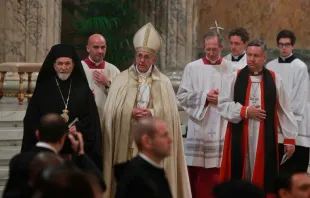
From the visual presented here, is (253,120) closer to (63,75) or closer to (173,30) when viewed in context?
(63,75)

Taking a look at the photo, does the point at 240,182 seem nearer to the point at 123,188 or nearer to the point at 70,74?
the point at 123,188

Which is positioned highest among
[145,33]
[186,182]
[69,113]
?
[145,33]

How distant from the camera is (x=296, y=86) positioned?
11328 mm

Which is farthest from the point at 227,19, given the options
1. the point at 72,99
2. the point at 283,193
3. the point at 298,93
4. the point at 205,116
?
the point at 283,193

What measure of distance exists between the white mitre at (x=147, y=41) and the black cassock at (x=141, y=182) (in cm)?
315

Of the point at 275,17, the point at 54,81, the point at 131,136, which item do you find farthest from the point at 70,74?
the point at 275,17

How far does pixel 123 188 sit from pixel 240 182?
2.33ft

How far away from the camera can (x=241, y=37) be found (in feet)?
36.8

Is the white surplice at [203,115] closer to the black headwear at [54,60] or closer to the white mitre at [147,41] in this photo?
the white mitre at [147,41]

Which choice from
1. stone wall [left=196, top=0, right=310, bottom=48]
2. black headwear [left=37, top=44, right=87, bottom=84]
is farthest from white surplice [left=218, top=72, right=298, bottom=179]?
stone wall [left=196, top=0, right=310, bottom=48]

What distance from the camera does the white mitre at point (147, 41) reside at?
9656mm

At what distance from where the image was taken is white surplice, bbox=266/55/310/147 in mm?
11273

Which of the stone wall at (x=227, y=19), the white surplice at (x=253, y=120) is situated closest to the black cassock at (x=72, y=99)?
the white surplice at (x=253, y=120)

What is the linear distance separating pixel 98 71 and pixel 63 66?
1.42 meters
